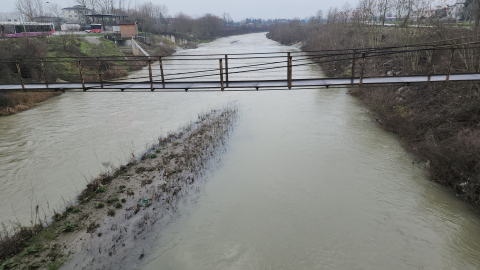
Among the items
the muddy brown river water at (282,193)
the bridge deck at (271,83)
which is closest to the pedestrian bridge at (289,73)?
the bridge deck at (271,83)

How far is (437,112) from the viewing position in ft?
43.9

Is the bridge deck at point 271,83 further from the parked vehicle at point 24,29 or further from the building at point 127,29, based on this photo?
the building at point 127,29

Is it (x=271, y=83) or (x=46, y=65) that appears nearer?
(x=271, y=83)

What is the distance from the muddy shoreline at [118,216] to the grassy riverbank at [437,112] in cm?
789

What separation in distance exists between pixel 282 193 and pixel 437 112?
8.52m

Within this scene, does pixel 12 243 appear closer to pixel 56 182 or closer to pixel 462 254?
pixel 56 182

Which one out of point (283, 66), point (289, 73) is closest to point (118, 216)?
point (289, 73)

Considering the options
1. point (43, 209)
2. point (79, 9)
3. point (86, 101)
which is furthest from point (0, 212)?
point (79, 9)

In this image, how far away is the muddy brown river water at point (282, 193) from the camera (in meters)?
7.42

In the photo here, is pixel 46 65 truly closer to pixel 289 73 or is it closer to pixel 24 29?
pixel 24 29

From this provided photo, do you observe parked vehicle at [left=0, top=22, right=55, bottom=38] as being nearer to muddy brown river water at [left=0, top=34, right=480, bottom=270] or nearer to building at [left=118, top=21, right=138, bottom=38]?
building at [left=118, top=21, right=138, bottom=38]

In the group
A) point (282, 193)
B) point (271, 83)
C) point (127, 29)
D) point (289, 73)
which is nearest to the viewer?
point (289, 73)

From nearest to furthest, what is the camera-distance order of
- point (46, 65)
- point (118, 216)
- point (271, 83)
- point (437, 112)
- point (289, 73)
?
point (118, 216), point (289, 73), point (271, 83), point (437, 112), point (46, 65)

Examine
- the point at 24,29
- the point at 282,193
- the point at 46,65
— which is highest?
the point at 24,29
